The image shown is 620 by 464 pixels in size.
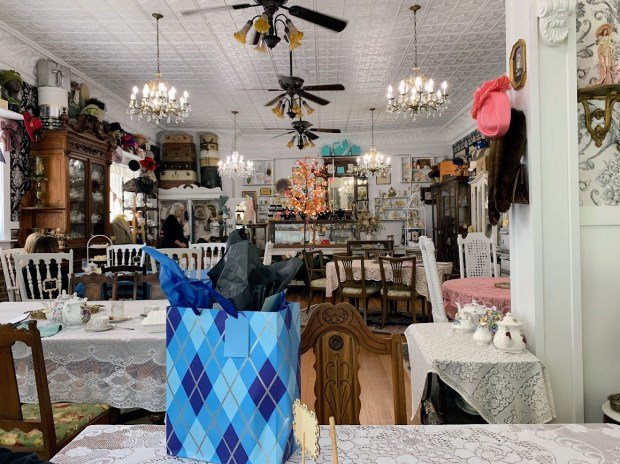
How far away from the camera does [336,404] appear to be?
5.00 ft

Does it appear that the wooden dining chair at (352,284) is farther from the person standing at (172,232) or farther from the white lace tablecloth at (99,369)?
the white lace tablecloth at (99,369)

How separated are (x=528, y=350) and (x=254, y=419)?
1598 millimetres

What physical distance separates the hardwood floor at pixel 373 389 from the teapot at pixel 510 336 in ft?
3.49

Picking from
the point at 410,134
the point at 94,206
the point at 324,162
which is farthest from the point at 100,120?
the point at 410,134

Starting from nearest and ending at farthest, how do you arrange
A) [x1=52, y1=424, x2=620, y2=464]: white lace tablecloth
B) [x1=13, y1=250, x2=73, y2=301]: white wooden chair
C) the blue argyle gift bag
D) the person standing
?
the blue argyle gift bag, [x1=52, y1=424, x2=620, y2=464]: white lace tablecloth, [x1=13, y1=250, x2=73, y2=301]: white wooden chair, the person standing

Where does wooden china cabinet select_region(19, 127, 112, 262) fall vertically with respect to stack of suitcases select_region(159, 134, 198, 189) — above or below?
below

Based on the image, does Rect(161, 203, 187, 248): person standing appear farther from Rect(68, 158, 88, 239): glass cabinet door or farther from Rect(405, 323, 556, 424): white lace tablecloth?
Rect(405, 323, 556, 424): white lace tablecloth

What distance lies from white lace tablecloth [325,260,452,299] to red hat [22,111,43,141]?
4.11m

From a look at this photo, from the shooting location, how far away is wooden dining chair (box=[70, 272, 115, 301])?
10.7 feet

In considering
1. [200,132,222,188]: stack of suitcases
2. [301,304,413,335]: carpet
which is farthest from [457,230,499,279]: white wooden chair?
[200,132,222,188]: stack of suitcases

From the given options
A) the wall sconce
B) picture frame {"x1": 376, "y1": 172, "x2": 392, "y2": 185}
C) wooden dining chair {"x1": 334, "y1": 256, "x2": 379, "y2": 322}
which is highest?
picture frame {"x1": 376, "y1": 172, "x2": 392, "y2": 185}

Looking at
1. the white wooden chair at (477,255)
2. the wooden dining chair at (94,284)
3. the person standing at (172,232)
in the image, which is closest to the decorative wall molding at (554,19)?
the wooden dining chair at (94,284)

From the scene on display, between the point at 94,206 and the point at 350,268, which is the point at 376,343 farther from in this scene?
the point at 94,206

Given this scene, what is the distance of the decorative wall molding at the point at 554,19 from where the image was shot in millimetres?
1856
